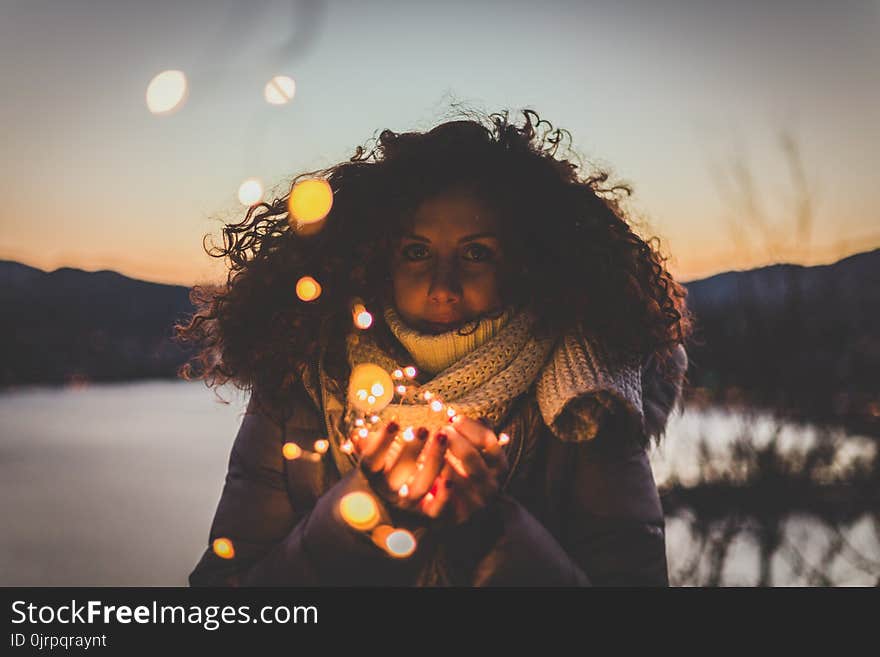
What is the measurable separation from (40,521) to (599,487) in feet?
3.60

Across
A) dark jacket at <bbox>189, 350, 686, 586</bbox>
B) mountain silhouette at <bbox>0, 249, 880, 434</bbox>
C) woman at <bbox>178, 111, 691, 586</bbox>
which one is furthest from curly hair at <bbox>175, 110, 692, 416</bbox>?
mountain silhouette at <bbox>0, 249, 880, 434</bbox>

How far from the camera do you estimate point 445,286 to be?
1051mm

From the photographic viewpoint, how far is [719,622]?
3.87 feet

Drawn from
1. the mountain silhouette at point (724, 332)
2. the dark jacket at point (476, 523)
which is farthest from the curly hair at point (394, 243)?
the mountain silhouette at point (724, 332)

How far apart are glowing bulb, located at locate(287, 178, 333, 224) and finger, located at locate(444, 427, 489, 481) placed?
51cm

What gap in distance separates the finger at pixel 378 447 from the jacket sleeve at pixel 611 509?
29 cm

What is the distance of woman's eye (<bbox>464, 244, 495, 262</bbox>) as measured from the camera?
1.09 meters

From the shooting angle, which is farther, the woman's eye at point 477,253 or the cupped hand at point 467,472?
the woman's eye at point 477,253

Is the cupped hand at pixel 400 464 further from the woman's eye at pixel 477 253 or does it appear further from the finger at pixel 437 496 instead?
the woman's eye at pixel 477 253

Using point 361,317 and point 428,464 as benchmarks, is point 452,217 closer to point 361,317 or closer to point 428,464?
point 361,317

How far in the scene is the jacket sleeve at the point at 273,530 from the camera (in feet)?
3.42

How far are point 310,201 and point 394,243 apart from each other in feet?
0.70

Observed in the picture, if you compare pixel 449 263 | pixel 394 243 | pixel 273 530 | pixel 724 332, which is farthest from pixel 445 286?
pixel 724 332

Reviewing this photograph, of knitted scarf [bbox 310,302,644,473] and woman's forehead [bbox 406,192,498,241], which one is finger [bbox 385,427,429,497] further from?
woman's forehead [bbox 406,192,498,241]
